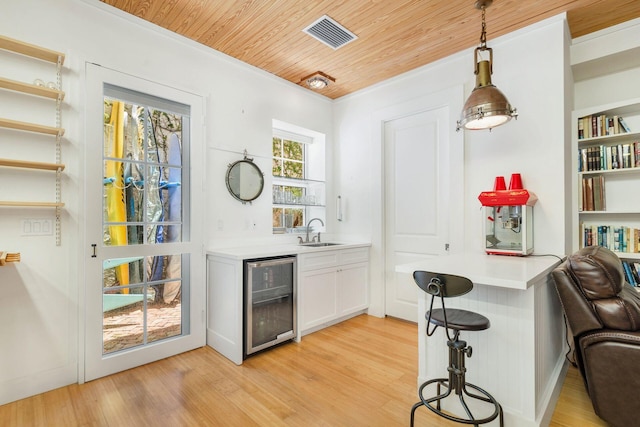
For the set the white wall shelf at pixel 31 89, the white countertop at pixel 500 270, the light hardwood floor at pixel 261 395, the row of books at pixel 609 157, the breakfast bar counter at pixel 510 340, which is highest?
the white wall shelf at pixel 31 89

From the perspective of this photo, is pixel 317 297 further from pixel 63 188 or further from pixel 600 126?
pixel 600 126

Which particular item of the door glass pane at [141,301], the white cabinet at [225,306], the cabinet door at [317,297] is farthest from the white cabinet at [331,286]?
the door glass pane at [141,301]

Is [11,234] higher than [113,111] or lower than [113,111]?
lower

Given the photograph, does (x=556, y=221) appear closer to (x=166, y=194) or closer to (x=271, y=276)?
(x=271, y=276)

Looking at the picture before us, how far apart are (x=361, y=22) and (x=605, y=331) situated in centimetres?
278

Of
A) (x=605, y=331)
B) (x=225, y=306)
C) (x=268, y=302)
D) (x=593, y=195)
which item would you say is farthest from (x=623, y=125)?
(x=225, y=306)

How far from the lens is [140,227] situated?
2.63 meters

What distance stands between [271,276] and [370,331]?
4.15 feet

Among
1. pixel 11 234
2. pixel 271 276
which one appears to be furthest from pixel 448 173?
pixel 11 234

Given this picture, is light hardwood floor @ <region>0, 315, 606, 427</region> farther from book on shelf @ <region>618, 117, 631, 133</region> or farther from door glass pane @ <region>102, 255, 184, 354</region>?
book on shelf @ <region>618, 117, 631, 133</region>

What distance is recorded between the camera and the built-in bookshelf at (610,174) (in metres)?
2.61

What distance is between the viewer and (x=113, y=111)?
2.54 m

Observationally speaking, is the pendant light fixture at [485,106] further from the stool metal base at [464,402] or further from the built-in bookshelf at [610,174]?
the stool metal base at [464,402]

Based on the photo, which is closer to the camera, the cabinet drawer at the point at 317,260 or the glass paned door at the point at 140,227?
the glass paned door at the point at 140,227
